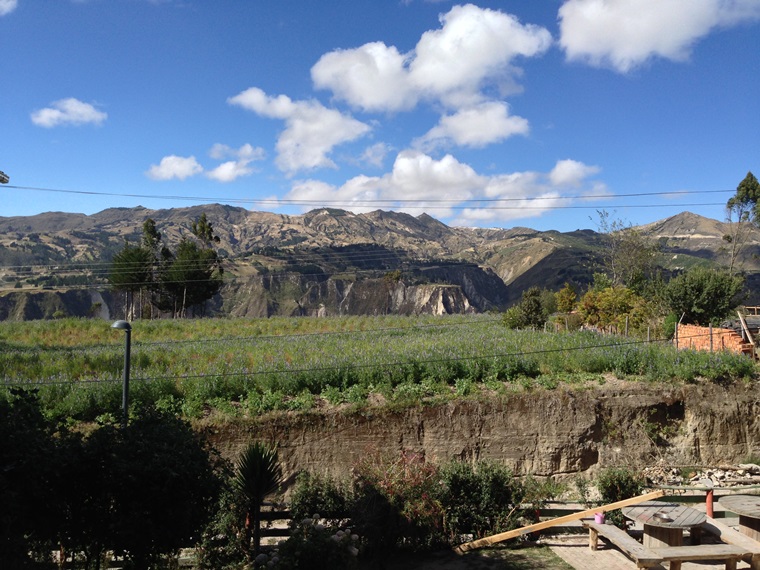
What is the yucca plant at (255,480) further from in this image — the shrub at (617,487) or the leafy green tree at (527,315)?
the leafy green tree at (527,315)

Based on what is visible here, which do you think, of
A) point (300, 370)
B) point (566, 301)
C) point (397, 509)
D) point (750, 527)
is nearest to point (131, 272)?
point (566, 301)

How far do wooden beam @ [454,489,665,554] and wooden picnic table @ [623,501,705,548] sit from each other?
15 centimetres

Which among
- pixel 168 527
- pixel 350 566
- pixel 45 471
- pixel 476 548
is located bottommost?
pixel 476 548

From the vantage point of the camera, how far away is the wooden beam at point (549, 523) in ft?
28.8

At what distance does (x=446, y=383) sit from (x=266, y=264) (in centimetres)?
18265

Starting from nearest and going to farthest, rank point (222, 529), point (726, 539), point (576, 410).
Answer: point (726, 539) < point (222, 529) < point (576, 410)

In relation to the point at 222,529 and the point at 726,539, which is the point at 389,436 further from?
the point at 726,539

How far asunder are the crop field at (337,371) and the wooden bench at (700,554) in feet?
29.5

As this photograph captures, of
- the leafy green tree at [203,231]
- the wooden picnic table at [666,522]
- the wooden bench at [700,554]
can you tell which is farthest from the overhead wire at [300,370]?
the leafy green tree at [203,231]

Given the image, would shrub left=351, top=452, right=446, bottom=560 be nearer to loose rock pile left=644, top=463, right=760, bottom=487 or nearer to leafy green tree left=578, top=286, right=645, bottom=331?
loose rock pile left=644, top=463, right=760, bottom=487

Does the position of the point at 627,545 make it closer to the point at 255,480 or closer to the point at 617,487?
the point at 617,487

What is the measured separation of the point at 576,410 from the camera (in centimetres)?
1623

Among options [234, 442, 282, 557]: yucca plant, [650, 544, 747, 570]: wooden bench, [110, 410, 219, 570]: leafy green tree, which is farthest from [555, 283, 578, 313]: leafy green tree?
[110, 410, 219, 570]: leafy green tree

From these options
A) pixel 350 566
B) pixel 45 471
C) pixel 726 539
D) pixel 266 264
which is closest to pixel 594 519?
pixel 726 539
